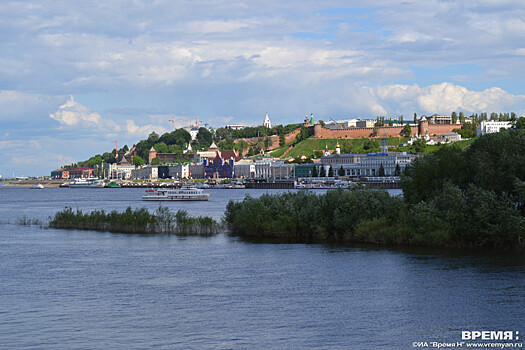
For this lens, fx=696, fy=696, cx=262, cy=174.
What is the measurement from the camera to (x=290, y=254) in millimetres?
29375

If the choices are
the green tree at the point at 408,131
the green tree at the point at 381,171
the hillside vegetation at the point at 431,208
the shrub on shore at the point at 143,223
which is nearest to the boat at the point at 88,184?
the green tree at the point at 381,171

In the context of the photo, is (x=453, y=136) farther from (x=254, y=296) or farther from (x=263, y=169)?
(x=254, y=296)

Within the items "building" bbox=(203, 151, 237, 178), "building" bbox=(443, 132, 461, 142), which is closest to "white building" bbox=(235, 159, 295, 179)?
"building" bbox=(203, 151, 237, 178)

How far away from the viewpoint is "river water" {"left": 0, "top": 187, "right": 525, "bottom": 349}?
16750 millimetres

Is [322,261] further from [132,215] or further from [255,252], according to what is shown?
[132,215]

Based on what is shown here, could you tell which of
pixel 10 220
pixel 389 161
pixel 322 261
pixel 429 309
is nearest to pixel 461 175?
pixel 322 261

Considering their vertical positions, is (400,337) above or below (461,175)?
below

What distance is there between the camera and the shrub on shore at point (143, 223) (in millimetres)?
37625

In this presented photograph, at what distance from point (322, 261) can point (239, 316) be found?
9.04 meters

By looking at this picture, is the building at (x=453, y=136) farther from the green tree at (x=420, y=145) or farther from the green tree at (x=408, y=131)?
the green tree at (x=420, y=145)

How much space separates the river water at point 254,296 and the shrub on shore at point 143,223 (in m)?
5.58

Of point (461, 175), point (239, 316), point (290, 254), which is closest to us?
point (239, 316)

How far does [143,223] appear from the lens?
38.7m

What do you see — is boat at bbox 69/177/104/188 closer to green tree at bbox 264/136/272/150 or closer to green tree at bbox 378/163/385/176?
green tree at bbox 264/136/272/150
